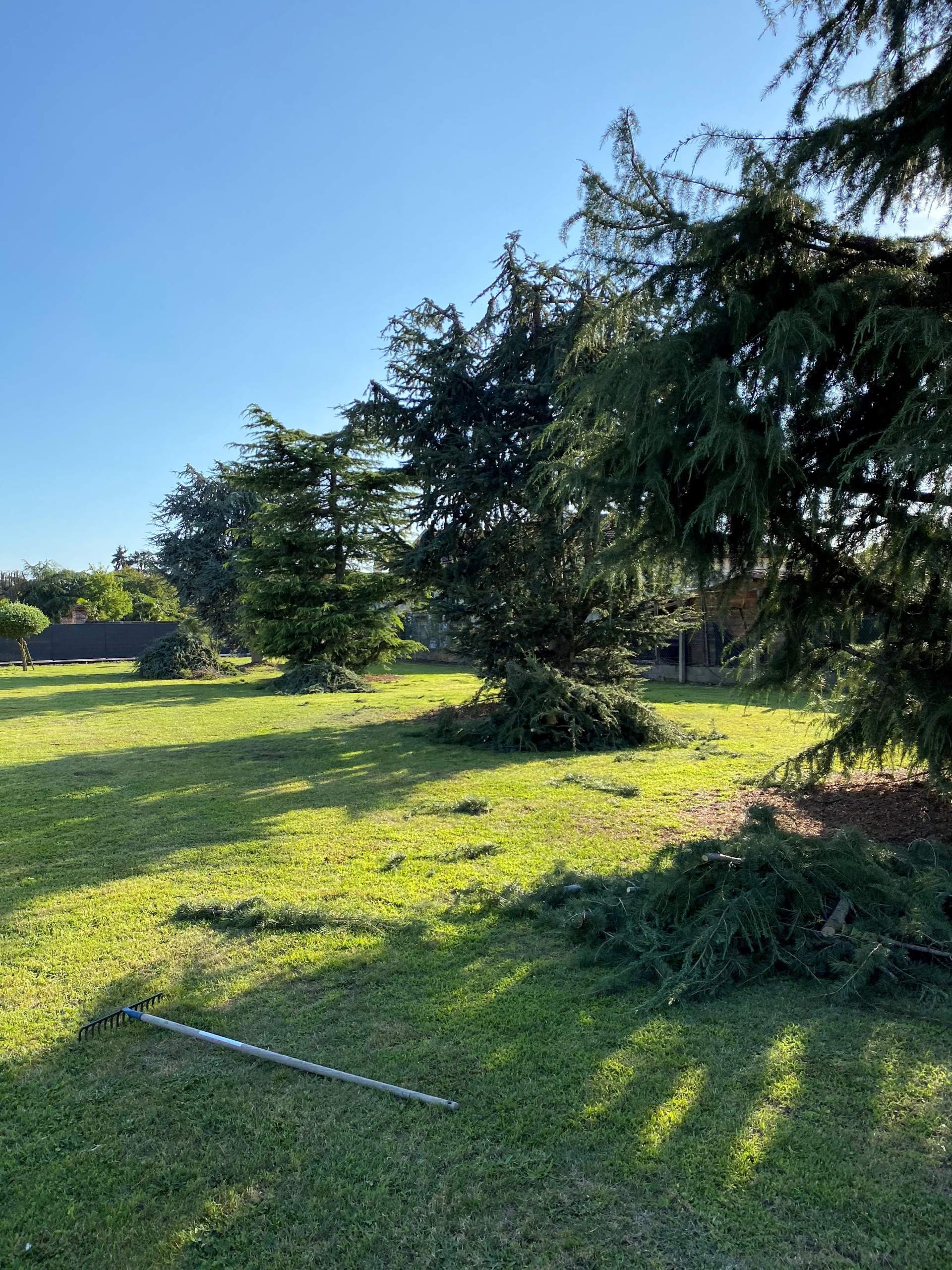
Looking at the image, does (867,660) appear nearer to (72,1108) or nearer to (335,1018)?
(335,1018)

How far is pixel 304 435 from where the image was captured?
17.2 meters

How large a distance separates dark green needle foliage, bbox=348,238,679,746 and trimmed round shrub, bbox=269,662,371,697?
7.51 meters

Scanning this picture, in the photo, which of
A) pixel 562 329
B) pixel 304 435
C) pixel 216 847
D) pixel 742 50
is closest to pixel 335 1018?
pixel 216 847

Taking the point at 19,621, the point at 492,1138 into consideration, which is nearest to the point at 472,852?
the point at 492,1138

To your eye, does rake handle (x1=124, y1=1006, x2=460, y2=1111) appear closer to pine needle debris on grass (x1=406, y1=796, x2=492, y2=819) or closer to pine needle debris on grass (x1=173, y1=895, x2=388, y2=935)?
pine needle debris on grass (x1=173, y1=895, x2=388, y2=935)

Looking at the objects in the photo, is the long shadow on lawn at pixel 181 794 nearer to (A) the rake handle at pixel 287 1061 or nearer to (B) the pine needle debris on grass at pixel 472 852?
(B) the pine needle debris on grass at pixel 472 852

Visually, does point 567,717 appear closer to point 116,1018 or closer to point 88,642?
point 116,1018

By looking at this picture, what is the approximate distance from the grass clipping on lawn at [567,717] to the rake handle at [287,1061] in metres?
6.61

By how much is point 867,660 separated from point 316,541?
14145 mm

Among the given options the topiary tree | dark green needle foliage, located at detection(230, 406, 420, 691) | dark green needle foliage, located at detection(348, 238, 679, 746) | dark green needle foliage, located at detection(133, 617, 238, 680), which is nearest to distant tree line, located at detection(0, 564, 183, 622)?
the topiary tree

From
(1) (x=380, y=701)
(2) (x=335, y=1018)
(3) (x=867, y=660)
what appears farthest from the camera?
(1) (x=380, y=701)

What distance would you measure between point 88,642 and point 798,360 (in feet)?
107

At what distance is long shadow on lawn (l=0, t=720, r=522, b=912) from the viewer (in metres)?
4.83

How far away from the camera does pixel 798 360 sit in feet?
10.7
